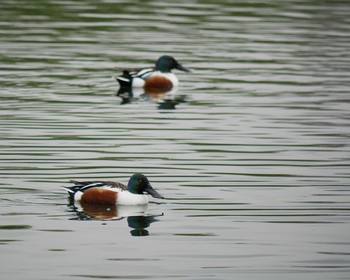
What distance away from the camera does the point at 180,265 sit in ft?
36.1

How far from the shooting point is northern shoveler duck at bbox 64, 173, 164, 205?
13.2 metres

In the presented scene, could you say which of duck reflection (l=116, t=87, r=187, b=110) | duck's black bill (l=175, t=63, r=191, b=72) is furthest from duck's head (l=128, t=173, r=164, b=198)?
duck's black bill (l=175, t=63, r=191, b=72)

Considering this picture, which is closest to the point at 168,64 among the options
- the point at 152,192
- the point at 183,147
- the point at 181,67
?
the point at 181,67

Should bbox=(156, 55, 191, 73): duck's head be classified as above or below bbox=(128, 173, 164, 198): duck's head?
above

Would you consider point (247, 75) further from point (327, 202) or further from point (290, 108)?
point (327, 202)

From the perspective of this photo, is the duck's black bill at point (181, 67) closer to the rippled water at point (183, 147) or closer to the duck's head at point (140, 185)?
the rippled water at point (183, 147)

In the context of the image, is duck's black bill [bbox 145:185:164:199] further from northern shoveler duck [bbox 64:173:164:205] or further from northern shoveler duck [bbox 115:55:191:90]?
northern shoveler duck [bbox 115:55:191:90]

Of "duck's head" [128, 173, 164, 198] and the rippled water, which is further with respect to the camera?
"duck's head" [128, 173, 164, 198]

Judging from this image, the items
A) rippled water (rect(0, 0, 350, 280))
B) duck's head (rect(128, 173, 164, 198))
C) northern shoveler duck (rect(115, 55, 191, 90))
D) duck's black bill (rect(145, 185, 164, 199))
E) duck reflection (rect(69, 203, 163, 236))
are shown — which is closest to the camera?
rippled water (rect(0, 0, 350, 280))

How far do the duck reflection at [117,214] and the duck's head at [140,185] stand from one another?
0.21m

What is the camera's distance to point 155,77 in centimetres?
2278

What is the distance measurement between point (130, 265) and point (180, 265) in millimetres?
442

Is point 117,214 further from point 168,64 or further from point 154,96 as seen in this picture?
point 168,64

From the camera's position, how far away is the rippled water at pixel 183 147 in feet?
37.2
